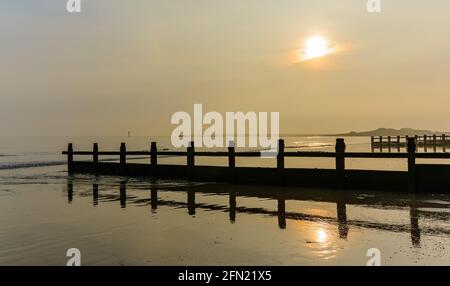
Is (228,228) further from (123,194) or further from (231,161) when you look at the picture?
(231,161)

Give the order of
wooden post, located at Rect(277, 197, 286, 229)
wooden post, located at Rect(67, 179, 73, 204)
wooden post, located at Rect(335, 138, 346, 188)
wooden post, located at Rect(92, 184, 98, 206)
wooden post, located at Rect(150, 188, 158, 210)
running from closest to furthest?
wooden post, located at Rect(277, 197, 286, 229) < wooden post, located at Rect(150, 188, 158, 210) < wooden post, located at Rect(92, 184, 98, 206) < wooden post, located at Rect(67, 179, 73, 204) < wooden post, located at Rect(335, 138, 346, 188)

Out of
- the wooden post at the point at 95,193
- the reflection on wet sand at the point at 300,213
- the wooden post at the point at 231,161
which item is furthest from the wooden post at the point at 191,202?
the wooden post at the point at 95,193

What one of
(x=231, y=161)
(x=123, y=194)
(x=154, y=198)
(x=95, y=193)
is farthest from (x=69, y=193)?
(x=231, y=161)

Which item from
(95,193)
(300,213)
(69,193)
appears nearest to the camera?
(300,213)

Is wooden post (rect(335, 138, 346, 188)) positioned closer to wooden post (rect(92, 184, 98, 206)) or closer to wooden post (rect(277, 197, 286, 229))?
wooden post (rect(277, 197, 286, 229))

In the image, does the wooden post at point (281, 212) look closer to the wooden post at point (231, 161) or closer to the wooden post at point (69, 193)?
the wooden post at point (231, 161)

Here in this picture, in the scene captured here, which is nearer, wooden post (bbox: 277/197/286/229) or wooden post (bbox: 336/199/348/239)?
wooden post (bbox: 336/199/348/239)

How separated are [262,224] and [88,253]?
3756mm

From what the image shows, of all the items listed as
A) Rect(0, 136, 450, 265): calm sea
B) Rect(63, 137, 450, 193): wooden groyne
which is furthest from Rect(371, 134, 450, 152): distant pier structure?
Rect(0, 136, 450, 265): calm sea
